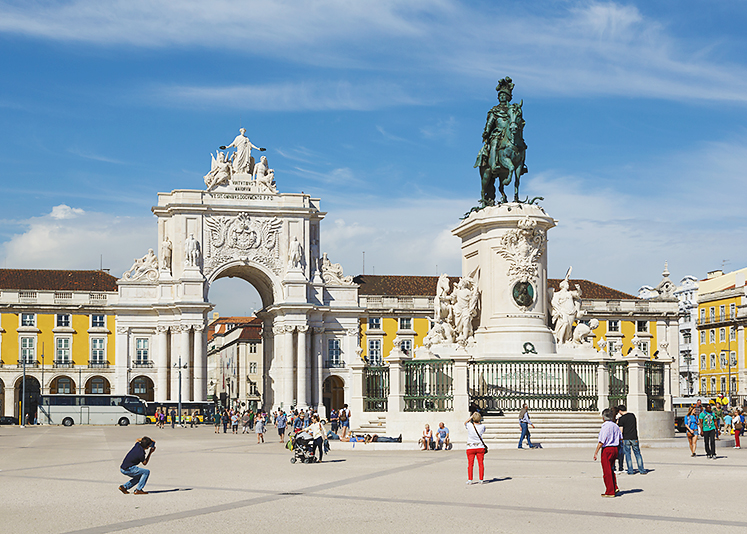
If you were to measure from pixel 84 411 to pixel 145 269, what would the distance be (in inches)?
672

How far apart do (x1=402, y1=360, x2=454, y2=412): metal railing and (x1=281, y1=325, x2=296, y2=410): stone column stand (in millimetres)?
52192

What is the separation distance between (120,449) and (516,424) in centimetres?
1336

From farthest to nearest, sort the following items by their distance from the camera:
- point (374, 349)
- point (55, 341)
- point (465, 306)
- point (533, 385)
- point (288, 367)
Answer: point (374, 349) < point (55, 341) < point (288, 367) < point (465, 306) < point (533, 385)

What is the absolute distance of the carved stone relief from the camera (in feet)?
274

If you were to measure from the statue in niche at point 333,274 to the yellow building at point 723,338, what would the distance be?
1266 inches

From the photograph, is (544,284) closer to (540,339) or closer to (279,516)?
(540,339)

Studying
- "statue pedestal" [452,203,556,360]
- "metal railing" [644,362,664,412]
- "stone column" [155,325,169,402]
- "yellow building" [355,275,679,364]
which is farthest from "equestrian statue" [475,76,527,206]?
"yellow building" [355,275,679,364]

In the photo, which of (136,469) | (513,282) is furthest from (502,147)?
(136,469)

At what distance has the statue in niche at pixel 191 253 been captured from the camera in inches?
3236

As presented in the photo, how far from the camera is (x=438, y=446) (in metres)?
28.3

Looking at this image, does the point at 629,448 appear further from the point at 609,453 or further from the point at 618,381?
the point at 618,381

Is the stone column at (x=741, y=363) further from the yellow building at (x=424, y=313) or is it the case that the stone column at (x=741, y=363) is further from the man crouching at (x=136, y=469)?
the man crouching at (x=136, y=469)

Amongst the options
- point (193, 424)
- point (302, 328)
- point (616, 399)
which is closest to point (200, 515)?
point (616, 399)

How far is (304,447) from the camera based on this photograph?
24.8 m
